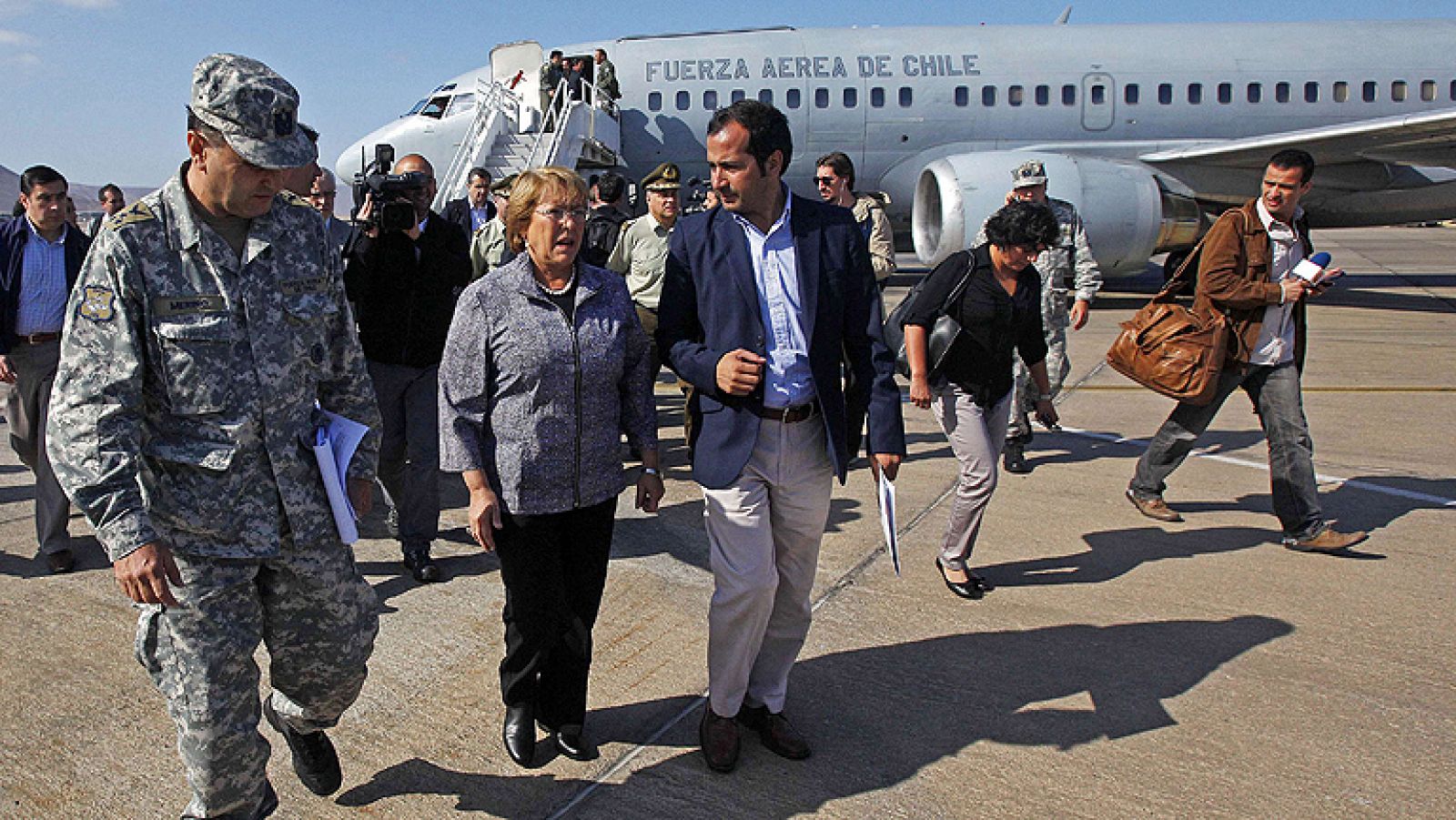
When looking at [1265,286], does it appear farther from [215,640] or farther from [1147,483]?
[215,640]

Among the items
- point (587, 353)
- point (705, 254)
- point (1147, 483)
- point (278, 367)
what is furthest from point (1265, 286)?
point (278, 367)

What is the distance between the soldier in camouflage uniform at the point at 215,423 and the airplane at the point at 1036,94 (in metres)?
12.6

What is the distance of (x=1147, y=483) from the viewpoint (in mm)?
5875

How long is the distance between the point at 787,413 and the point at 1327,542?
3.47m

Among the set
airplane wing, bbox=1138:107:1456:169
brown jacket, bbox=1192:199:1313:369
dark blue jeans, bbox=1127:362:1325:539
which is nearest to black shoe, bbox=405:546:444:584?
dark blue jeans, bbox=1127:362:1325:539

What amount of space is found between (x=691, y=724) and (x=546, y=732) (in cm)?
48

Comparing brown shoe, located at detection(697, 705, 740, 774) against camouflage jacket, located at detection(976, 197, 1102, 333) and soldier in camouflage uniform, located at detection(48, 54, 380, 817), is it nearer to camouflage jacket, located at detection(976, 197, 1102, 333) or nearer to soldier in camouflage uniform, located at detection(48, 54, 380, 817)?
soldier in camouflage uniform, located at detection(48, 54, 380, 817)

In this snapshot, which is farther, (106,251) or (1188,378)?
(1188,378)

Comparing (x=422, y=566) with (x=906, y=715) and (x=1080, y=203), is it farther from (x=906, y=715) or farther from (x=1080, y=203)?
(x=1080, y=203)

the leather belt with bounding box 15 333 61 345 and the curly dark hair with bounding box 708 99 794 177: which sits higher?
the curly dark hair with bounding box 708 99 794 177

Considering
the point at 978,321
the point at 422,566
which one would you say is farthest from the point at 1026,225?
the point at 422,566

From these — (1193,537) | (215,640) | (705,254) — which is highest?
(705,254)

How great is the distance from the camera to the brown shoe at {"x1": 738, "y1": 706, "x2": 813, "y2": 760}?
10.8 feet

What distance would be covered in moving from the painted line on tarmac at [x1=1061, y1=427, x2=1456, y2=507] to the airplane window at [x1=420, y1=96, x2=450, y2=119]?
35.7ft
